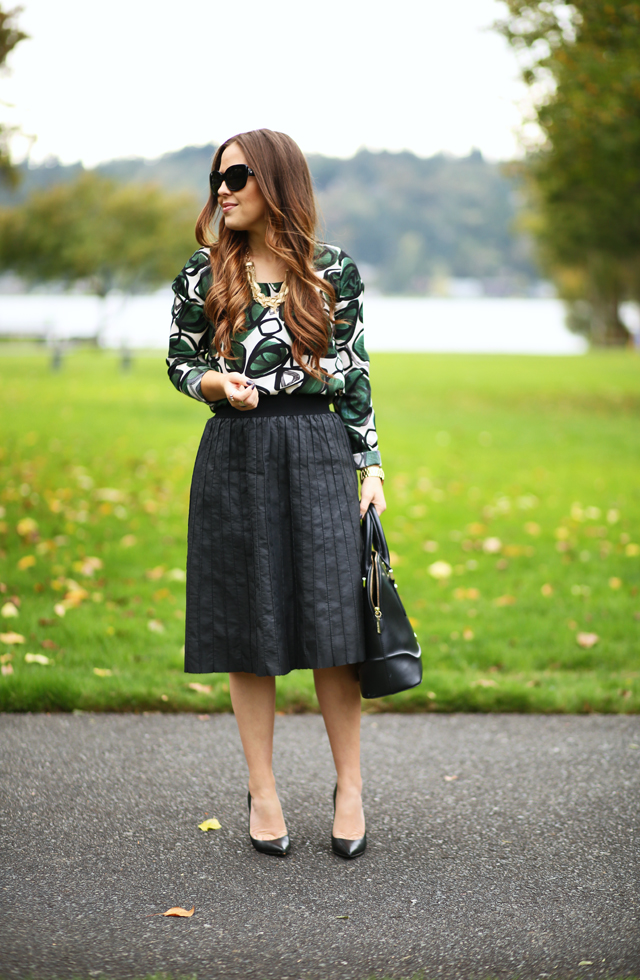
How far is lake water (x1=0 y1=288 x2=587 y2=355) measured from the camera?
2025 inches

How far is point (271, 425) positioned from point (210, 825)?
1.31 m

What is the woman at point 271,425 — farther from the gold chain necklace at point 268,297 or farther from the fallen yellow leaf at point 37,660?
the fallen yellow leaf at point 37,660

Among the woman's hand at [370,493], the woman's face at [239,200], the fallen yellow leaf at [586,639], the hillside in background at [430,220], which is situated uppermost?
the hillside in background at [430,220]

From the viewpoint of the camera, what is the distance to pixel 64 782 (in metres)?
3.26

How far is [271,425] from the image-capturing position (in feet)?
8.87

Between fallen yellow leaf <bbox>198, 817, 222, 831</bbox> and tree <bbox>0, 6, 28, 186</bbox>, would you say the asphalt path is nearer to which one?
fallen yellow leaf <bbox>198, 817, 222, 831</bbox>

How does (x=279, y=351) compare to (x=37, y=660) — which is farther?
(x=37, y=660)

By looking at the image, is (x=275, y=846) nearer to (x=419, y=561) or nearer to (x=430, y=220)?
(x=419, y=561)

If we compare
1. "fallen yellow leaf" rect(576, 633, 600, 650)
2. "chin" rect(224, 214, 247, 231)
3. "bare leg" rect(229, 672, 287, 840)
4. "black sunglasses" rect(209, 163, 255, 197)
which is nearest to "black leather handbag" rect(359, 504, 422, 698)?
"bare leg" rect(229, 672, 287, 840)

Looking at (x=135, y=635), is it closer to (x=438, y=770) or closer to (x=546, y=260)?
(x=438, y=770)

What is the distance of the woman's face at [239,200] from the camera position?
2.70 meters

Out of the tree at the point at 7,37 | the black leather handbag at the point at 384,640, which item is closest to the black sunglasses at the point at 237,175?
the black leather handbag at the point at 384,640

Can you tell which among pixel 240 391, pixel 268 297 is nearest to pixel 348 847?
pixel 240 391

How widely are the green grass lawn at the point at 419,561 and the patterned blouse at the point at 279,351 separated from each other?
1.71 metres
